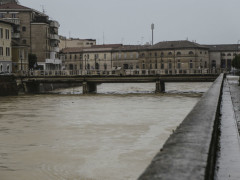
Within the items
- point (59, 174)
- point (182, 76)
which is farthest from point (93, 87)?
point (59, 174)

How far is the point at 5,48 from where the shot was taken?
216ft

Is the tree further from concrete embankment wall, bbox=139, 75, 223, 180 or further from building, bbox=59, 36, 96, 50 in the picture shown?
concrete embankment wall, bbox=139, 75, 223, 180

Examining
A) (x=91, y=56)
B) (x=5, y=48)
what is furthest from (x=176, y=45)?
(x=5, y=48)

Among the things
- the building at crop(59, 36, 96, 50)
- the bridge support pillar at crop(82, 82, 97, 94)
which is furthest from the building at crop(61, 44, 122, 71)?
the bridge support pillar at crop(82, 82, 97, 94)

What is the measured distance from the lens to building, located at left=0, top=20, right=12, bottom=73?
6444cm

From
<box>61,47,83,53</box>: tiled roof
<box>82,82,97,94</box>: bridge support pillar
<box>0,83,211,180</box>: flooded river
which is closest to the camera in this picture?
Answer: <box>0,83,211,180</box>: flooded river

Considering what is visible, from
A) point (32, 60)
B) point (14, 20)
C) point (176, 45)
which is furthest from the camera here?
point (176, 45)

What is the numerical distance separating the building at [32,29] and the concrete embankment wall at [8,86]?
25.7 m

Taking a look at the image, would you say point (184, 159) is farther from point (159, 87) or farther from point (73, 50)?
point (73, 50)

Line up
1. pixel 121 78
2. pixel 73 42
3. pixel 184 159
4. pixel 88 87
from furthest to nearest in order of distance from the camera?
pixel 73 42
pixel 88 87
pixel 121 78
pixel 184 159

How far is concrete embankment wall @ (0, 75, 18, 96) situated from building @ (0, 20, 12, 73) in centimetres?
695

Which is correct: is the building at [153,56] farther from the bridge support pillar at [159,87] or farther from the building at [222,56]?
the bridge support pillar at [159,87]

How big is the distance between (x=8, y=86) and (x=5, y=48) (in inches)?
489

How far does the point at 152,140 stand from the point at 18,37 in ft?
231
